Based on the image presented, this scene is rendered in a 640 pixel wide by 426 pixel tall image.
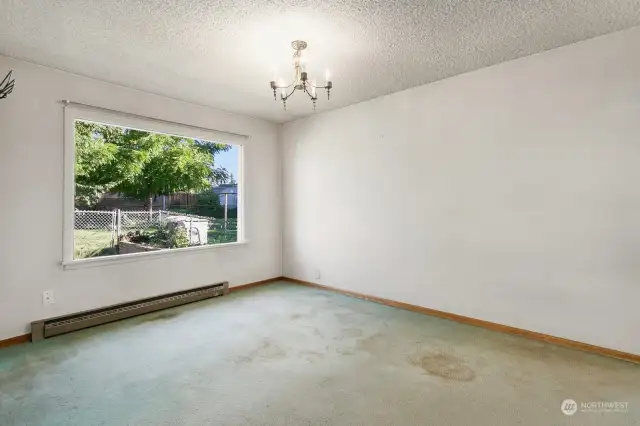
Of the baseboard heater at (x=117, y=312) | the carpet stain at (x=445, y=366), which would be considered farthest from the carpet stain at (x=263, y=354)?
the baseboard heater at (x=117, y=312)

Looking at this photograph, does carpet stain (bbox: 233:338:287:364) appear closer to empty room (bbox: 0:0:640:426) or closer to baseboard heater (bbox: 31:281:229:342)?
empty room (bbox: 0:0:640:426)

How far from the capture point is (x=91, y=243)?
3.48m

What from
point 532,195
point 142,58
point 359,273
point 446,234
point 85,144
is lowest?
point 359,273

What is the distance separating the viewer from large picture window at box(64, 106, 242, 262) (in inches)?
133

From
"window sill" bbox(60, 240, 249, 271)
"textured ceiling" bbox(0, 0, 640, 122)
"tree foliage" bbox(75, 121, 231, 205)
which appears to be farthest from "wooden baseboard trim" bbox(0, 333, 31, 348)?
"textured ceiling" bbox(0, 0, 640, 122)

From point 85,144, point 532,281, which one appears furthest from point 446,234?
point 85,144

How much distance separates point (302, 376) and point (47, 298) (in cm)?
251

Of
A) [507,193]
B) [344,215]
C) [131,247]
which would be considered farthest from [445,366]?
[131,247]

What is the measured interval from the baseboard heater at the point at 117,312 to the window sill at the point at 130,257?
1.46 feet

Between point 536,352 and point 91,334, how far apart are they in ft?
12.4

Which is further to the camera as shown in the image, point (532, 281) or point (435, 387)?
point (532, 281)

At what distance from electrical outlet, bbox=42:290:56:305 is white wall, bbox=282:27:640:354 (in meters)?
3.03

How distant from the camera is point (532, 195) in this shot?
9.72 feet

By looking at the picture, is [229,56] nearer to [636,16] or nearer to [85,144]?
[85,144]
